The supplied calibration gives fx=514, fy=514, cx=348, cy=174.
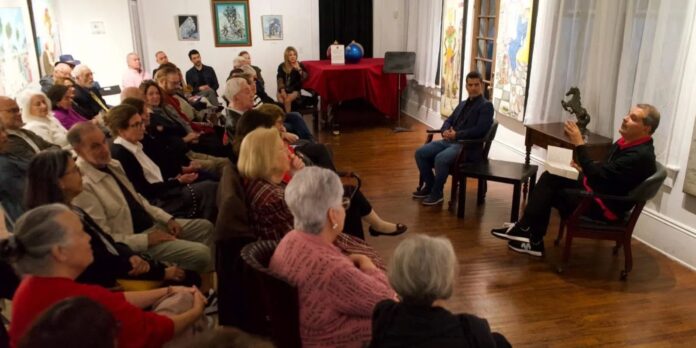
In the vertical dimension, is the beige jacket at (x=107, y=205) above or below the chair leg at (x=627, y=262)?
above

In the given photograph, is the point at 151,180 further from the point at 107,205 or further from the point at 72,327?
Result: the point at 72,327

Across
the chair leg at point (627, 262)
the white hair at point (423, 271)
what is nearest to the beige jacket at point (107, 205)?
the white hair at point (423, 271)

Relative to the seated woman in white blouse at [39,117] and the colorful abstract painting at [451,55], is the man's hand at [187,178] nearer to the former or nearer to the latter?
the seated woman in white blouse at [39,117]

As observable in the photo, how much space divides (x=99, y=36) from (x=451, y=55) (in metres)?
5.26

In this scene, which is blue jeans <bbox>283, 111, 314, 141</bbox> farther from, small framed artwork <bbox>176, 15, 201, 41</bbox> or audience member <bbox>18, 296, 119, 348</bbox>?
small framed artwork <bbox>176, 15, 201, 41</bbox>

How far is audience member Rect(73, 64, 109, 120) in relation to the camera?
5059 mm

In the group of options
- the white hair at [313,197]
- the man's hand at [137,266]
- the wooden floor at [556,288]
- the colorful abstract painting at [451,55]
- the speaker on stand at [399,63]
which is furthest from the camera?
the speaker on stand at [399,63]

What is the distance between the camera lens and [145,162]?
3.38 m

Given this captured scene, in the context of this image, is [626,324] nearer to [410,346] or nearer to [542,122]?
[410,346]

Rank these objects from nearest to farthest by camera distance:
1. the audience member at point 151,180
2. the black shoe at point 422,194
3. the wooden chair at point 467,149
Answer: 1. the audience member at point 151,180
2. the wooden chair at point 467,149
3. the black shoe at point 422,194

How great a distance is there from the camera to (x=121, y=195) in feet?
8.75

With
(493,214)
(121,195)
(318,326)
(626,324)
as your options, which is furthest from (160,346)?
(493,214)

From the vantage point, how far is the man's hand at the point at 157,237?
8.70 ft

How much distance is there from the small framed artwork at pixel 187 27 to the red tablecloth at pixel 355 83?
2.25m
